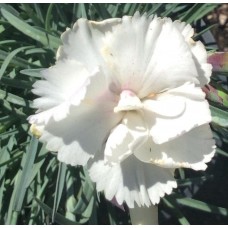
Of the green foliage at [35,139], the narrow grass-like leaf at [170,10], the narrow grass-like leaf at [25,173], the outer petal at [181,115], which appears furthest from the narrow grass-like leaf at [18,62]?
the outer petal at [181,115]

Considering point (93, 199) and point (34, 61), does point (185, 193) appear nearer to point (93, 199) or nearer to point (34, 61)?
point (93, 199)

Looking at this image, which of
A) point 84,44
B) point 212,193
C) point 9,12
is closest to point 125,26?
point 84,44

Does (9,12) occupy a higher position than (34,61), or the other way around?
(9,12)

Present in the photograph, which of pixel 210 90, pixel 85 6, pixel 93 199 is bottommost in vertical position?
pixel 93 199

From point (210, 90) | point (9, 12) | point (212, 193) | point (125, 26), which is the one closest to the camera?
point (125, 26)

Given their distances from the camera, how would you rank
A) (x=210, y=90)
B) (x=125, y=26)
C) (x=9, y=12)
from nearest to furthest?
1. (x=125, y=26)
2. (x=210, y=90)
3. (x=9, y=12)
